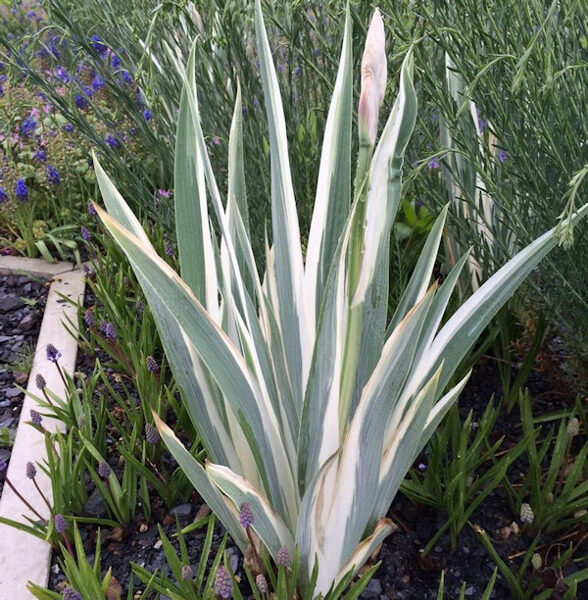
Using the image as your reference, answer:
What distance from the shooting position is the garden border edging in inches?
58.8

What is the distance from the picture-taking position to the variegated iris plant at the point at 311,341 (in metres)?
1.03

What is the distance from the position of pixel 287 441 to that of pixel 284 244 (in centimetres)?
37

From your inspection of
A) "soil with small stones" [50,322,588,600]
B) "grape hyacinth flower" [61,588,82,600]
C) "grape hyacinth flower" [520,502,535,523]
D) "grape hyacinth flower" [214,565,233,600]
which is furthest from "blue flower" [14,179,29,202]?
"grape hyacinth flower" [520,502,535,523]

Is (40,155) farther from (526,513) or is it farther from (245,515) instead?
(526,513)

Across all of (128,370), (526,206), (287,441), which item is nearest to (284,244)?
(287,441)

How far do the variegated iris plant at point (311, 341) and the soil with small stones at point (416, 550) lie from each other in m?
0.18

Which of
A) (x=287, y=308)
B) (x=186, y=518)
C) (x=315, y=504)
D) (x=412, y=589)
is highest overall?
(x=287, y=308)

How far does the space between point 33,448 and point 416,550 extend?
3.49ft

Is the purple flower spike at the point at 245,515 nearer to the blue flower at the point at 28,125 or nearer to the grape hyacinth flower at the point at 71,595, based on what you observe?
the grape hyacinth flower at the point at 71,595

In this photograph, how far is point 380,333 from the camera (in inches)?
44.0

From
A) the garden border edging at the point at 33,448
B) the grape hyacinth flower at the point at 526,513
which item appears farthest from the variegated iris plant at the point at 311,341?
the garden border edging at the point at 33,448

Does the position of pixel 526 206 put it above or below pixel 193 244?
below

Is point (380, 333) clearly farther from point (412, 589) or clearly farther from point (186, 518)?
point (186, 518)

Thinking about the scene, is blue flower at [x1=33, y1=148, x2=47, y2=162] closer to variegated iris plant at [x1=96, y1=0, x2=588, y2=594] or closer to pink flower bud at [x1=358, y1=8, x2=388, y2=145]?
variegated iris plant at [x1=96, y1=0, x2=588, y2=594]
